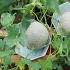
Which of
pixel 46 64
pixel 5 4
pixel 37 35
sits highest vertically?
pixel 5 4

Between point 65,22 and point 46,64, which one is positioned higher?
point 65,22

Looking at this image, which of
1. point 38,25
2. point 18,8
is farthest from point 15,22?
point 38,25

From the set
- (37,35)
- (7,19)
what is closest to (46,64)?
(37,35)

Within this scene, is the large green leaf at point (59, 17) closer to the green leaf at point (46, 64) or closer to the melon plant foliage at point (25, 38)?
the melon plant foliage at point (25, 38)

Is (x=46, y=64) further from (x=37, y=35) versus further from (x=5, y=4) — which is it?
(x=5, y=4)

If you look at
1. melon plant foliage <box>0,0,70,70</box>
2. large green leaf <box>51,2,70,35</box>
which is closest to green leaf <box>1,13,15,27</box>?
melon plant foliage <box>0,0,70,70</box>
